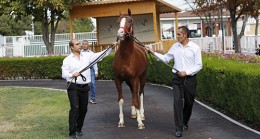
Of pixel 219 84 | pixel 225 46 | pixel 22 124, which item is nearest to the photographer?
pixel 22 124

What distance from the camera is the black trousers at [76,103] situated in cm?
848

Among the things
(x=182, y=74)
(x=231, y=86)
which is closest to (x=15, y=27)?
(x=231, y=86)

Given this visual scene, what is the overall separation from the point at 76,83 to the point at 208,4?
28692 mm

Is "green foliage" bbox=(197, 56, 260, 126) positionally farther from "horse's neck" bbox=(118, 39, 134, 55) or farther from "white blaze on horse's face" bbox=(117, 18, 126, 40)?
"white blaze on horse's face" bbox=(117, 18, 126, 40)

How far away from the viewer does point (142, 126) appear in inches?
374

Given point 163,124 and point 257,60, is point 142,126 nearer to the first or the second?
point 163,124

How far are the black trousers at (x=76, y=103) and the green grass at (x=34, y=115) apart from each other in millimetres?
478

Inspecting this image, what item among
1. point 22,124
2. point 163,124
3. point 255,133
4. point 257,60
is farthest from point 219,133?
point 22,124

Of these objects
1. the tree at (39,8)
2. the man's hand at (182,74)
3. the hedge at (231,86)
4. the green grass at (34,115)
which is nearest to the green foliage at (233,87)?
the hedge at (231,86)

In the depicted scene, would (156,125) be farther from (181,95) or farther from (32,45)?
(32,45)

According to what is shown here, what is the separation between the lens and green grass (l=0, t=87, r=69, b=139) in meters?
9.34

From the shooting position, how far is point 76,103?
850cm

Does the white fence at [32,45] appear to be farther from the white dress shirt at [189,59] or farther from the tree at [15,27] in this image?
the white dress shirt at [189,59]

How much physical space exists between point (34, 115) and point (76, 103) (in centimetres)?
353
